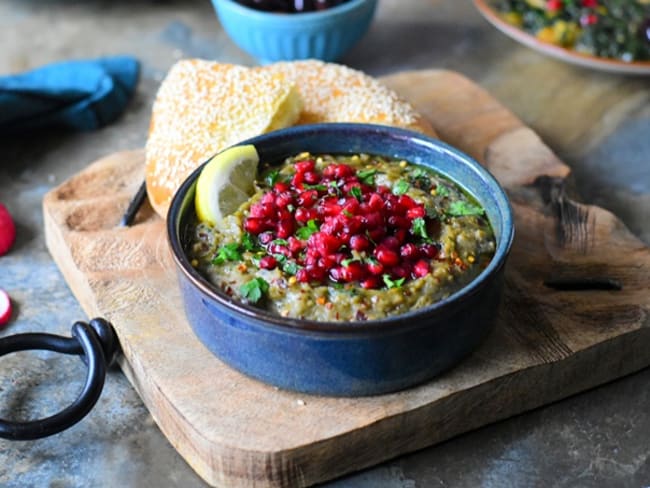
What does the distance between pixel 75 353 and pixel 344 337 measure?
900 millimetres

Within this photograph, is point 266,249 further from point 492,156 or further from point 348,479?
point 492,156

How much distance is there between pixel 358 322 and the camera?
237cm

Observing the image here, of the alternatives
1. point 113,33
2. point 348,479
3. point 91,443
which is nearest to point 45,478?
point 91,443

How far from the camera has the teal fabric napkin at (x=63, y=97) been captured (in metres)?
3.97

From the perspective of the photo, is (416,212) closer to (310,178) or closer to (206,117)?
(310,178)

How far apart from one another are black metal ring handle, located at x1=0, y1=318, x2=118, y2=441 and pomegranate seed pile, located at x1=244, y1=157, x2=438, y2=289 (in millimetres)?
557

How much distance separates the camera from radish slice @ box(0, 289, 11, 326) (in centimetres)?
310

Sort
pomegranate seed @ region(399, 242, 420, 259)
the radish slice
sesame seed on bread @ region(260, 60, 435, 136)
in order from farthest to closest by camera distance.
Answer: sesame seed on bread @ region(260, 60, 435, 136) → the radish slice → pomegranate seed @ region(399, 242, 420, 259)

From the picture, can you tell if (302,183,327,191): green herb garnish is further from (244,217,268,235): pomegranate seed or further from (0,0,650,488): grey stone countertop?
(0,0,650,488): grey stone countertop

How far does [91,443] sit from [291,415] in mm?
615

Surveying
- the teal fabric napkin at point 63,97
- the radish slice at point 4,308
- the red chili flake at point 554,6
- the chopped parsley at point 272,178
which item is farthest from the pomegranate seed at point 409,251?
the red chili flake at point 554,6

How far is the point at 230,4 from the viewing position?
4.24 meters

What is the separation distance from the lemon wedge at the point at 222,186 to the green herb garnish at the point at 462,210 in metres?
0.65

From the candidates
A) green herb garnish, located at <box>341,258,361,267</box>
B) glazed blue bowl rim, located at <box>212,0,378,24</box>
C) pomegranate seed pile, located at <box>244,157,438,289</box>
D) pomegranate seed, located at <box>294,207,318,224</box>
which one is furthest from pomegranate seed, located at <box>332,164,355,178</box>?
glazed blue bowl rim, located at <box>212,0,378,24</box>
